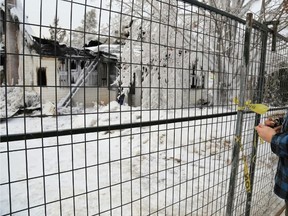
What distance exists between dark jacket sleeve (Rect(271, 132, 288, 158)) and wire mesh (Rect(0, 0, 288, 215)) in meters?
0.68

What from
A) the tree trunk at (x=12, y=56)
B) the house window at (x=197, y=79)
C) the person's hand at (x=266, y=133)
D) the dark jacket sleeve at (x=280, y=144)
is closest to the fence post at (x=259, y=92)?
the house window at (x=197, y=79)

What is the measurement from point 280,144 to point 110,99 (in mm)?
1162

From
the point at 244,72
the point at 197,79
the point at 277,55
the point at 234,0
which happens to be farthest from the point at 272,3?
the point at 244,72

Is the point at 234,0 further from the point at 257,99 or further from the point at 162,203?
the point at 162,203

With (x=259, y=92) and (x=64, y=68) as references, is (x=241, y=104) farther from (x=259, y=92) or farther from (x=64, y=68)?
(x=64, y=68)

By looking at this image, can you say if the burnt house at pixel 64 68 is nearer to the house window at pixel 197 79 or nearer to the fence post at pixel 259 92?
the house window at pixel 197 79

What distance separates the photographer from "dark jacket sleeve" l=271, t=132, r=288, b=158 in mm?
1341

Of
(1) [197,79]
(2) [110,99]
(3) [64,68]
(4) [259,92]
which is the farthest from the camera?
(1) [197,79]

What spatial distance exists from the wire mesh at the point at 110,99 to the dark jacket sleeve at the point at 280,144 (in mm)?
681

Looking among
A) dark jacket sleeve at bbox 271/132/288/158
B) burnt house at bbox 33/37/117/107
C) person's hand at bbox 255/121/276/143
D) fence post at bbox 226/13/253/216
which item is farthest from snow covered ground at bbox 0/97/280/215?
dark jacket sleeve at bbox 271/132/288/158

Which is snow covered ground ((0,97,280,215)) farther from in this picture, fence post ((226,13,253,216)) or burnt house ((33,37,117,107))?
burnt house ((33,37,117,107))

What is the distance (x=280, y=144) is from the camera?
136cm

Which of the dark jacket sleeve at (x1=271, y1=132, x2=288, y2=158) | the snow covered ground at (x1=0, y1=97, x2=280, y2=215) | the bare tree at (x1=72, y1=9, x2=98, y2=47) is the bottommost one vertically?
the snow covered ground at (x1=0, y1=97, x2=280, y2=215)

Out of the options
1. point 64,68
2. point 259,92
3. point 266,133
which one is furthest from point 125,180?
point 266,133
